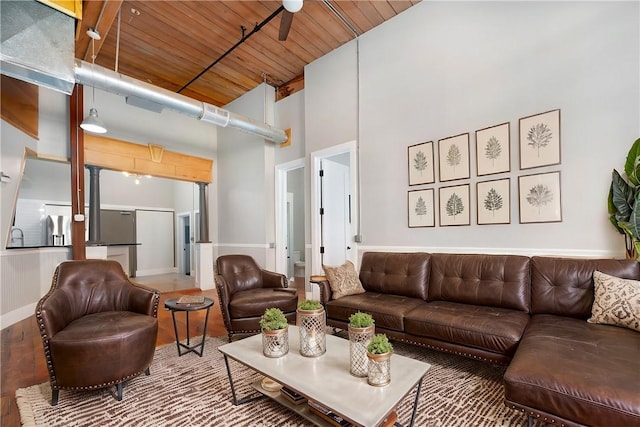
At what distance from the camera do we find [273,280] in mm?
3701

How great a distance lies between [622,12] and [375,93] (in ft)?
7.72

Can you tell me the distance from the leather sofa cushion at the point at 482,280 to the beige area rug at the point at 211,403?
570 millimetres

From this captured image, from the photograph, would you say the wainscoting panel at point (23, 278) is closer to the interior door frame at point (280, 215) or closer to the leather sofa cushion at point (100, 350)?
the leather sofa cushion at point (100, 350)

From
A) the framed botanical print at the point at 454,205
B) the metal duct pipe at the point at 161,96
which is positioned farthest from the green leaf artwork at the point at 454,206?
the metal duct pipe at the point at 161,96

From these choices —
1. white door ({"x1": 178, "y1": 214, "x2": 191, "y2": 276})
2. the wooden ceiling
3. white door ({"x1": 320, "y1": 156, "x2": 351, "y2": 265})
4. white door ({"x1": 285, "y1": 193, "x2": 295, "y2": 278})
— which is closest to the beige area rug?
white door ({"x1": 320, "y1": 156, "x2": 351, "y2": 265})

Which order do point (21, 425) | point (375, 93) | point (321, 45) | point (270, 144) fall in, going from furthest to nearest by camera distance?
point (270, 144)
point (321, 45)
point (375, 93)
point (21, 425)

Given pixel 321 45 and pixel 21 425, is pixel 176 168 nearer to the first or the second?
pixel 321 45

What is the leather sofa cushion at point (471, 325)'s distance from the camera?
2.11m

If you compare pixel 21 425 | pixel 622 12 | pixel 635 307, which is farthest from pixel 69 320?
pixel 622 12

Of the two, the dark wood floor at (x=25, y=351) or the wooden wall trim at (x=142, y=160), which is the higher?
the wooden wall trim at (x=142, y=160)

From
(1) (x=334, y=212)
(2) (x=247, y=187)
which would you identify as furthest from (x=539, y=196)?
(2) (x=247, y=187)

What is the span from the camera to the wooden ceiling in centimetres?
367

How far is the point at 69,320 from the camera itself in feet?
7.62

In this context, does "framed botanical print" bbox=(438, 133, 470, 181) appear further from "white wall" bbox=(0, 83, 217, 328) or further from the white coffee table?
"white wall" bbox=(0, 83, 217, 328)
